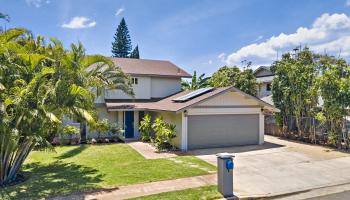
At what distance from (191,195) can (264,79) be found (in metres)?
27.9

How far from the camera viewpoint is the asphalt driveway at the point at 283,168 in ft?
28.2

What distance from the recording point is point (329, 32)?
16.8 m

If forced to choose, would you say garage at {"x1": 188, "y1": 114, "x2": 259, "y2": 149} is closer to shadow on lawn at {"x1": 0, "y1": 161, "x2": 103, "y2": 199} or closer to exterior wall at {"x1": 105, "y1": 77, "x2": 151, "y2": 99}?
shadow on lawn at {"x1": 0, "y1": 161, "x2": 103, "y2": 199}

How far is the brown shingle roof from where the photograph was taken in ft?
68.7

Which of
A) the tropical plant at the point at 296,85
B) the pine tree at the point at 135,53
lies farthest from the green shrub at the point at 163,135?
the pine tree at the point at 135,53

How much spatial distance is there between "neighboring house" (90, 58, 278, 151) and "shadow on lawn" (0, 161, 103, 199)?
608 centimetres

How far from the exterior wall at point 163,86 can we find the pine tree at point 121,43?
32635mm

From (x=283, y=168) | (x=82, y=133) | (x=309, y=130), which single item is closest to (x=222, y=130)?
(x=283, y=168)

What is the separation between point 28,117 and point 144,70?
1362 centimetres

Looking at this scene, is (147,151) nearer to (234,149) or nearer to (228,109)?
(234,149)

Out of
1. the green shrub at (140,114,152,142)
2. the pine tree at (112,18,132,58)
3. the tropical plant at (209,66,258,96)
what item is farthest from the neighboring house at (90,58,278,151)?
the pine tree at (112,18,132,58)

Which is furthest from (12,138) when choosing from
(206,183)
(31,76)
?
(206,183)

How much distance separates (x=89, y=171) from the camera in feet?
34.5

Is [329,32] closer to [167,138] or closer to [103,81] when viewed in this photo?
[167,138]
